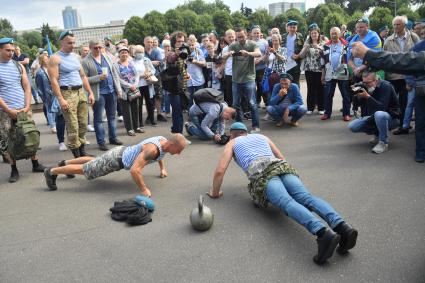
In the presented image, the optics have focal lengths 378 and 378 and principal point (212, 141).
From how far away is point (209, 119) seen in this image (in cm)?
723

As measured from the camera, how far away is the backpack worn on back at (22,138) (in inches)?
213

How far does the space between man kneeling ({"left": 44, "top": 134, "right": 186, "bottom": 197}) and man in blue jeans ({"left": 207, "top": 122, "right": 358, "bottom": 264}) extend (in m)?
0.71

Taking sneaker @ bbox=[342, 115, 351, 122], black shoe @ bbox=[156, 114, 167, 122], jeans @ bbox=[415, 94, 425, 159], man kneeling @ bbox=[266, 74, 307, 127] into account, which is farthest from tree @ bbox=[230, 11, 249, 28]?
jeans @ bbox=[415, 94, 425, 159]

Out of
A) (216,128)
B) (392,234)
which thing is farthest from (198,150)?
(392,234)

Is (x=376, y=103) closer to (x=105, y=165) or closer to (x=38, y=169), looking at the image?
(x=105, y=165)

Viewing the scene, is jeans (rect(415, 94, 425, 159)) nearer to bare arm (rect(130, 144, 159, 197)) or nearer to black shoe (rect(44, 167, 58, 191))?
bare arm (rect(130, 144, 159, 197))

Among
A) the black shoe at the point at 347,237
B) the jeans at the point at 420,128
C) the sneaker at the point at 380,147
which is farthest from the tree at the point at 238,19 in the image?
the black shoe at the point at 347,237

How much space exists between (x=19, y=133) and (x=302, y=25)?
222 ft

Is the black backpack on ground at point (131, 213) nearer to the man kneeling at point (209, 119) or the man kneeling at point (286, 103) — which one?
the man kneeling at point (209, 119)

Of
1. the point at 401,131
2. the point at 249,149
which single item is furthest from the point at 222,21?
the point at 249,149

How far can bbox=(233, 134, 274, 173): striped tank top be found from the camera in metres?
4.09

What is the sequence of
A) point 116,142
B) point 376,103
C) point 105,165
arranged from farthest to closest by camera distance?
point 116,142
point 376,103
point 105,165

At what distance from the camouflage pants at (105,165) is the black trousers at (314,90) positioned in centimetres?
533

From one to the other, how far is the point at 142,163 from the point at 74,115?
1968mm
